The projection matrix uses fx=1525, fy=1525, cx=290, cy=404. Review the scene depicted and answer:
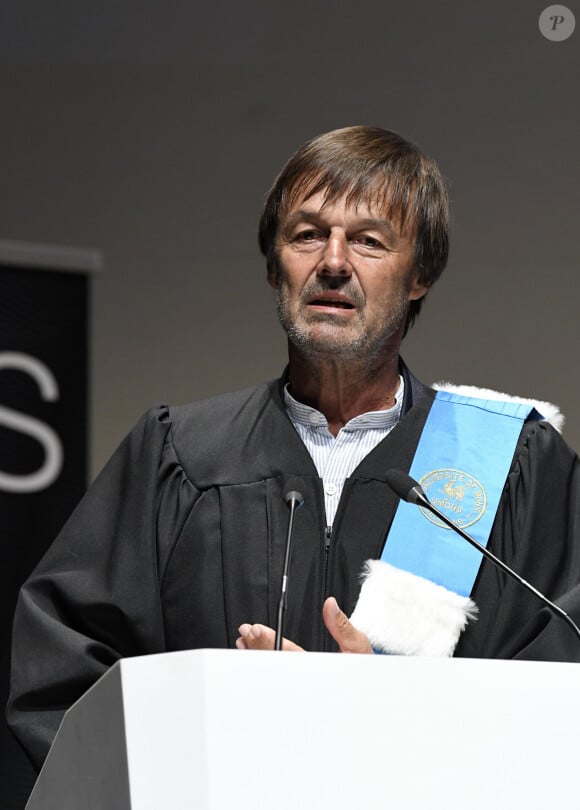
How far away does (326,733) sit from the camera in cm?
170

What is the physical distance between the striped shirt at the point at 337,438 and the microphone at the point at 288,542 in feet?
0.29

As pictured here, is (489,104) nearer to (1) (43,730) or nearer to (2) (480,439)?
(2) (480,439)

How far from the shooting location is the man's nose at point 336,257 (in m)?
2.87

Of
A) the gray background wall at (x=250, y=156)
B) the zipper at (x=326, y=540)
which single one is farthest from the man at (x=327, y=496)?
the gray background wall at (x=250, y=156)

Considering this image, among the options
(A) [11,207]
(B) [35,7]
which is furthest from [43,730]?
(B) [35,7]

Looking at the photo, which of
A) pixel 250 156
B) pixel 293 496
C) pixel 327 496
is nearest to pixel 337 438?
pixel 327 496

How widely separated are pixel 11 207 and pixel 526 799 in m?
3.15

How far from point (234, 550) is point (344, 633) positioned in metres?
0.49

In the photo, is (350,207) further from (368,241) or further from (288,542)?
(288,542)

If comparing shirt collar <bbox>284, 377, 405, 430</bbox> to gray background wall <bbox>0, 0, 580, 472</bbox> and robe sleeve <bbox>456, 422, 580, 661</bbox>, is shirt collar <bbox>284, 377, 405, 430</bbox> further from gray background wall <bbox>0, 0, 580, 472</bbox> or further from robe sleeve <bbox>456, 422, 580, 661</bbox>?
gray background wall <bbox>0, 0, 580, 472</bbox>

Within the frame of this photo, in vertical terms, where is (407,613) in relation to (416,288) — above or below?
below

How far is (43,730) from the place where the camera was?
2.48 m

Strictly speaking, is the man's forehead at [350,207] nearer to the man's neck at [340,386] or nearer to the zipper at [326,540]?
the man's neck at [340,386]

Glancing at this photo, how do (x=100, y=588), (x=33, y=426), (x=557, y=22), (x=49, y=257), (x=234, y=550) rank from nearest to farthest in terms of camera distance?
1. (x=100, y=588)
2. (x=234, y=550)
3. (x=33, y=426)
4. (x=49, y=257)
5. (x=557, y=22)
